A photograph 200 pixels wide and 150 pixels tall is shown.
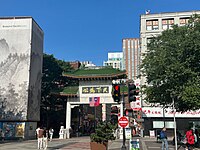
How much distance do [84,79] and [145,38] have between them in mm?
13524

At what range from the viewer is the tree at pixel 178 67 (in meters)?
19.3

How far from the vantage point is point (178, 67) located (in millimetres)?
19609

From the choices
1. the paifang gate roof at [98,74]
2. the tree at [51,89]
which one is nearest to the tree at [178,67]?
the paifang gate roof at [98,74]

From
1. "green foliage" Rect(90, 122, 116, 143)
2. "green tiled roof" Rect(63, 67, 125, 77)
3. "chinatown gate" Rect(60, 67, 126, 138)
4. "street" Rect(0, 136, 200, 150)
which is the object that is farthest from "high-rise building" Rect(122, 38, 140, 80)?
"green foliage" Rect(90, 122, 116, 143)

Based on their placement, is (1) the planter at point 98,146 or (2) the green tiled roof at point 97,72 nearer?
(1) the planter at point 98,146

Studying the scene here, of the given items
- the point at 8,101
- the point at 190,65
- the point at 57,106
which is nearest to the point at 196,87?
the point at 190,65

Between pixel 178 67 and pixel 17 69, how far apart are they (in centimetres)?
2401

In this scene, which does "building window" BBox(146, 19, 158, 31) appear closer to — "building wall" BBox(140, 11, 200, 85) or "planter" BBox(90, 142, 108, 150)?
"building wall" BBox(140, 11, 200, 85)

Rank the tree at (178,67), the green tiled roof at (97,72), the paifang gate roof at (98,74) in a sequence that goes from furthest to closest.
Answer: the green tiled roof at (97,72) → the paifang gate roof at (98,74) → the tree at (178,67)

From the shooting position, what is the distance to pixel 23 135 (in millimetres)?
34031

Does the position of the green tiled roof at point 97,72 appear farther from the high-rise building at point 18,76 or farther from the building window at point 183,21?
the building window at point 183,21

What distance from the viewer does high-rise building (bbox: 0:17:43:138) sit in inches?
1383

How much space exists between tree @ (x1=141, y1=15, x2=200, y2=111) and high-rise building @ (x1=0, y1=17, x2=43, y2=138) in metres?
18.8

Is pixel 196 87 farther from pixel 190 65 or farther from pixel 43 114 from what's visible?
pixel 43 114
